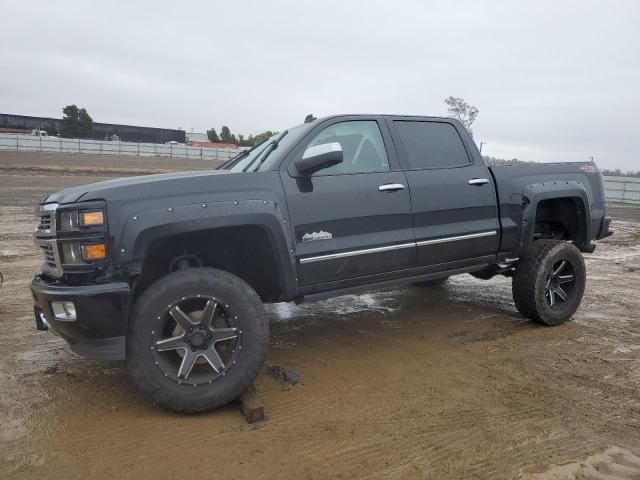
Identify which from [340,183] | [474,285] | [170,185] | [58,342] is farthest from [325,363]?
[474,285]

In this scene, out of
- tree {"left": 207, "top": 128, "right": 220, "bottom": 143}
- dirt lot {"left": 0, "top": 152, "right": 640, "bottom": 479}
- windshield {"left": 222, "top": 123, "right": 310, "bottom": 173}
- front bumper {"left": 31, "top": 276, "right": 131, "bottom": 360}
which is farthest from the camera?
tree {"left": 207, "top": 128, "right": 220, "bottom": 143}

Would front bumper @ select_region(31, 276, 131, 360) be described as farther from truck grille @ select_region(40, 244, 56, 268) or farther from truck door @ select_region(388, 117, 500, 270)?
truck door @ select_region(388, 117, 500, 270)

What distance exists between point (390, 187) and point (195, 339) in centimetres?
191

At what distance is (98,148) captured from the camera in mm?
44438

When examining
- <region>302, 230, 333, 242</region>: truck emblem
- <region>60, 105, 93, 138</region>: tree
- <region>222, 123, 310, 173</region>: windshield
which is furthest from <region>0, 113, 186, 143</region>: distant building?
<region>302, 230, 333, 242</region>: truck emblem

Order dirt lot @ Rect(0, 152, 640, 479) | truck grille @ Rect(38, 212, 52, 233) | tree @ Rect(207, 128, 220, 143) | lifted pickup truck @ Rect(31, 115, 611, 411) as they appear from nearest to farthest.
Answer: dirt lot @ Rect(0, 152, 640, 479) → lifted pickup truck @ Rect(31, 115, 611, 411) → truck grille @ Rect(38, 212, 52, 233) → tree @ Rect(207, 128, 220, 143)

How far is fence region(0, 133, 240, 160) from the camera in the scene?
4022cm

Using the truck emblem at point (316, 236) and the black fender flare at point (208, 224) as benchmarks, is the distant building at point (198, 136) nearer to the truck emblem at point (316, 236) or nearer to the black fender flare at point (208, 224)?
the truck emblem at point (316, 236)

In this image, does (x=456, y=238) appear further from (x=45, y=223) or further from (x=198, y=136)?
(x=198, y=136)

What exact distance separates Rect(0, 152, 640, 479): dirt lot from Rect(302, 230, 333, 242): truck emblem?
105cm

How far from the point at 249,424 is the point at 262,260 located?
116 cm

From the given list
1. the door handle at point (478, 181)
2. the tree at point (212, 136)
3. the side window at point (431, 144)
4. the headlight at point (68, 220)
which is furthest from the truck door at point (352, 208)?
the tree at point (212, 136)

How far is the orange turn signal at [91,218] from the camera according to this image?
3.05m

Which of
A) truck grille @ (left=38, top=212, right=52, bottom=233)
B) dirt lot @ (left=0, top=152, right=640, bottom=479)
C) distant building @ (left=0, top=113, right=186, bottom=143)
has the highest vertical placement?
distant building @ (left=0, top=113, right=186, bottom=143)
